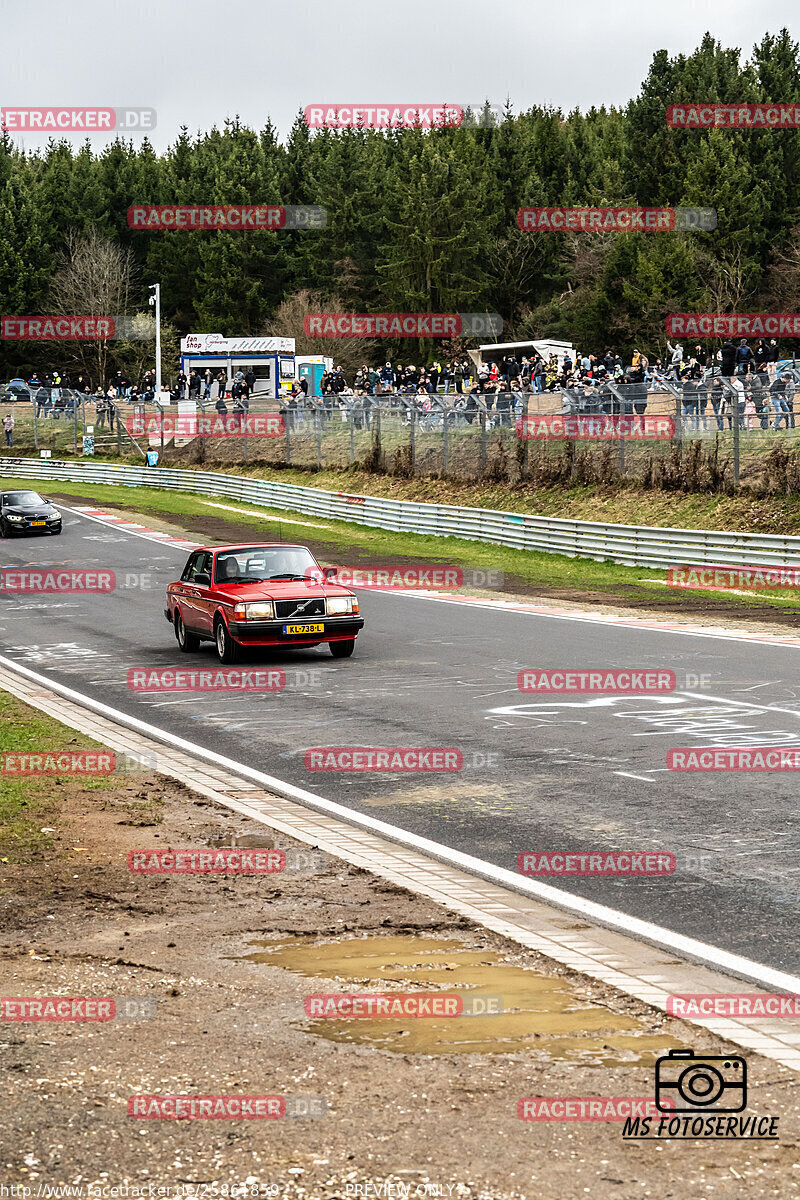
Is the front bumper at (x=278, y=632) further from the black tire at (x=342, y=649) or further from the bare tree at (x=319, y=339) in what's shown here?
the bare tree at (x=319, y=339)

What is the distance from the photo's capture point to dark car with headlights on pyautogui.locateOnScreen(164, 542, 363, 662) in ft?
57.7

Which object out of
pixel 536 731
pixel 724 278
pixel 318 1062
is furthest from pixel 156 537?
pixel 724 278

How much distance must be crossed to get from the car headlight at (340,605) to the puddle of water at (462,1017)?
11.2 m

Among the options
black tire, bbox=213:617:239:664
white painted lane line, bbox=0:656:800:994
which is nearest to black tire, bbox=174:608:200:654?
black tire, bbox=213:617:239:664

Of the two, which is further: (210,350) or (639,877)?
(210,350)

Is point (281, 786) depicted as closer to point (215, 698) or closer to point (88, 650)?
point (215, 698)

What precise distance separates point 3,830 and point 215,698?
663cm

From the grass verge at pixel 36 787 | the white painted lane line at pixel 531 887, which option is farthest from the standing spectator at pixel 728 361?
the white painted lane line at pixel 531 887

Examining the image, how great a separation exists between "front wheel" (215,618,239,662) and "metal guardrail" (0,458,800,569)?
495 inches

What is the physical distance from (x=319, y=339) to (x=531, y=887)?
7896 centimetres

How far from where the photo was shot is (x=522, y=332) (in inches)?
3369

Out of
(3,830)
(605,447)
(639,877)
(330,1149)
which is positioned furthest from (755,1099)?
(605,447)

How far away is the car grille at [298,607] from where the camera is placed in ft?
57.7

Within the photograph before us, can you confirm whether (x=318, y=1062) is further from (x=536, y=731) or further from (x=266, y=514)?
(x=266, y=514)
